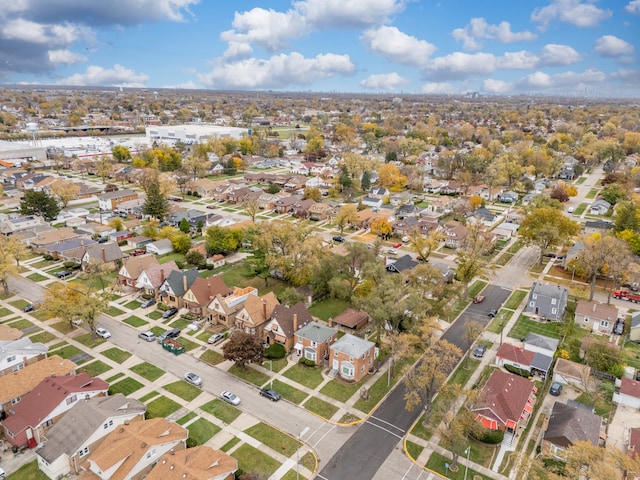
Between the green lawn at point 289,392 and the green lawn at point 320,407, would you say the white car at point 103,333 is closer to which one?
the green lawn at point 289,392

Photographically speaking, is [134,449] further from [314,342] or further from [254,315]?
[254,315]

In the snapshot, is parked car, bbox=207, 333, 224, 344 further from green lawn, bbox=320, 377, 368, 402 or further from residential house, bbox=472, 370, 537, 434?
residential house, bbox=472, 370, 537, 434

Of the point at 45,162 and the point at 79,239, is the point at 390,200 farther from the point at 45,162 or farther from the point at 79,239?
the point at 45,162

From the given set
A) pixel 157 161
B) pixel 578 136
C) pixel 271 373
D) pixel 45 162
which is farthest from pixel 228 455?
pixel 578 136

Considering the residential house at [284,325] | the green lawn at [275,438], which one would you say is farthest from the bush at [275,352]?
the green lawn at [275,438]

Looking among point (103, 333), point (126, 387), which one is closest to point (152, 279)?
point (103, 333)
